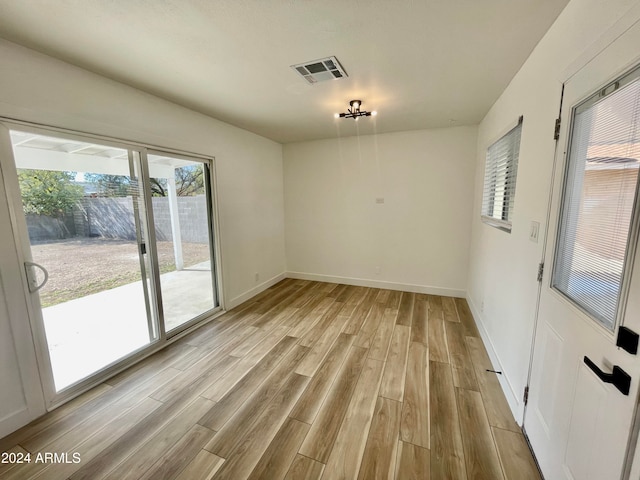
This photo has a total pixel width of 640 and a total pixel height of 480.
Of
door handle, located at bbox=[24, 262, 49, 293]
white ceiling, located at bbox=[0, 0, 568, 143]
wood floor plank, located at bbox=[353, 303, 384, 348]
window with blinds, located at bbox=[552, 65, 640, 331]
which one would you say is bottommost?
wood floor plank, located at bbox=[353, 303, 384, 348]

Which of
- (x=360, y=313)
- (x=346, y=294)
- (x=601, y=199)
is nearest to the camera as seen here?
(x=601, y=199)

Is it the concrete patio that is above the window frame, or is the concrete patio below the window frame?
below

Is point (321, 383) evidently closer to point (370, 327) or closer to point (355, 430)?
point (355, 430)

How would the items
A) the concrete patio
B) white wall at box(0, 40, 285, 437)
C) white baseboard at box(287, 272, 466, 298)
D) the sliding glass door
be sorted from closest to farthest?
white wall at box(0, 40, 285, 437) < the sliding glass door < the concrete patio < white baseboard at box(287, 272, 466, 298)

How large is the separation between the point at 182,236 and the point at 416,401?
2.92 meters

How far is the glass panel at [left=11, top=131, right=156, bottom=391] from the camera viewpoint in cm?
184

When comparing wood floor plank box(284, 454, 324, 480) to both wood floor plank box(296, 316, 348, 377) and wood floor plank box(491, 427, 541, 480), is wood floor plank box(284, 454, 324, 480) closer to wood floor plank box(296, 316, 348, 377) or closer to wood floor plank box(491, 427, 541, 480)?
wood floor plank box(296, 316, 348, 377)

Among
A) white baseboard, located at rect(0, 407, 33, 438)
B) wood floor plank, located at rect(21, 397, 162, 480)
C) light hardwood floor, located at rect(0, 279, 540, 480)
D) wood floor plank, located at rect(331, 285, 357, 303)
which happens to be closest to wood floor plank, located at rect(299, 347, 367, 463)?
light hardwood floor, located at rect(0, 279, 540, 480)

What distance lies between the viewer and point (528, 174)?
1.76 metres

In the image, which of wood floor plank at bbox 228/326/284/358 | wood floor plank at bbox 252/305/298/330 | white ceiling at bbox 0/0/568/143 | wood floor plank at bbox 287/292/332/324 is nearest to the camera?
white ceiling at bbox 0/0/568/143

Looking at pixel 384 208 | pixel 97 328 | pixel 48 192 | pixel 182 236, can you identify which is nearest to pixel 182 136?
pixel 182 236

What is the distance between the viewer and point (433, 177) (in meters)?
3.83

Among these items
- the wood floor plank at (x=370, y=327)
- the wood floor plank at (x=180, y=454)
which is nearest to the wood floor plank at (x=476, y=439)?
the wood floor plank at (x=370, y=327)

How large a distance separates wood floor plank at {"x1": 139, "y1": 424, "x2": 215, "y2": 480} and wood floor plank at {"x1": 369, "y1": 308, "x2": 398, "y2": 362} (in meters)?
1.55
